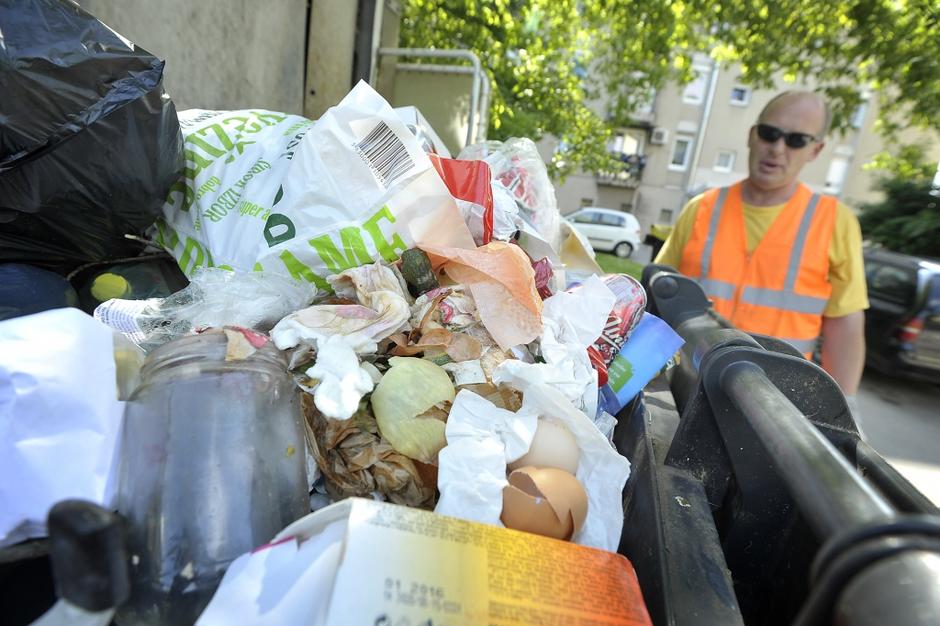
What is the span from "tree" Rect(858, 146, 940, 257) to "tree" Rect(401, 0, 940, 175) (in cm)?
248

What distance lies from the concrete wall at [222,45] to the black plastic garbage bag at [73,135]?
4.77 ft

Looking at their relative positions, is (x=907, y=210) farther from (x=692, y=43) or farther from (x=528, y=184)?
(x=528, y=184)

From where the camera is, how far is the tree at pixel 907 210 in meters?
7.62

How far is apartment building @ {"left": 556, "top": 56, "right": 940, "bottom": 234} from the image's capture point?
2323 cm

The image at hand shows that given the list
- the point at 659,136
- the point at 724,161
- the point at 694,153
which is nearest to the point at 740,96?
the point at 724,161

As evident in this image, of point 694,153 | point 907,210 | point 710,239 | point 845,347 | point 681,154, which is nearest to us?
point 845,347

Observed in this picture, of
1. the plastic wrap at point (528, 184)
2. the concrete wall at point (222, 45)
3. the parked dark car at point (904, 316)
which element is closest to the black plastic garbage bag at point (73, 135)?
the plastic wrap at point (528, 184)

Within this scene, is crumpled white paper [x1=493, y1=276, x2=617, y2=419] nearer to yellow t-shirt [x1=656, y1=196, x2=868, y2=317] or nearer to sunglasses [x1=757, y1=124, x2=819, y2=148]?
yellow t-shirt [x1=656, y1=196, x2=868, y2=317]

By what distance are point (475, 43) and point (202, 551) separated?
7236 millimetres

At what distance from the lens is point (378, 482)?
831 millimetres

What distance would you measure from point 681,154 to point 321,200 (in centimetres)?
2839

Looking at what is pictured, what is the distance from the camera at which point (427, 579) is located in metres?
0.55

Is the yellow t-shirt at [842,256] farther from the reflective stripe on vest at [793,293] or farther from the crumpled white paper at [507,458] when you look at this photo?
the crumpled white paper at [507,458]

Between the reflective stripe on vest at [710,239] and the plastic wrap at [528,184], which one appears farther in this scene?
the reflective stripe on vest at [710,239]
